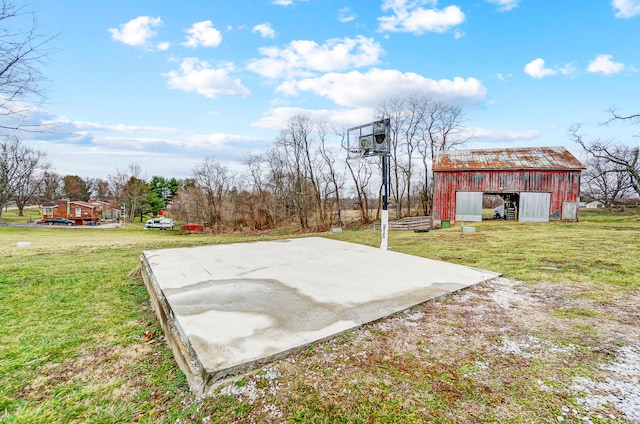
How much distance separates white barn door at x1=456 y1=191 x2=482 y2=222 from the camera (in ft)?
52.8

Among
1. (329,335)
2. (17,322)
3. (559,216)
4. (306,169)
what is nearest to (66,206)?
(306,169)

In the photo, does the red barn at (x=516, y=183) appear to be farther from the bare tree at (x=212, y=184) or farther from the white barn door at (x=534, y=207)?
the bare tree at (x=212, y=184)

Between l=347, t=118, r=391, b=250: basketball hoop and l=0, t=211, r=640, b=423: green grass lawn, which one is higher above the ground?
l=347, t=118, r=391, b=250: basketball hoop

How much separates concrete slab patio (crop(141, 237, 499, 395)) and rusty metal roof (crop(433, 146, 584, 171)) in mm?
13402

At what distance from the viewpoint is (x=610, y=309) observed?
2998 millimetres

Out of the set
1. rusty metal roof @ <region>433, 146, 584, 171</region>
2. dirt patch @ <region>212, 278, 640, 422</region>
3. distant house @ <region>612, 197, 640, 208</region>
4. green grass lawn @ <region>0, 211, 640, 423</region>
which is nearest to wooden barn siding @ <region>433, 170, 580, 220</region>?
rusty metal roof @ <region>433, 146, 584, 171</region>

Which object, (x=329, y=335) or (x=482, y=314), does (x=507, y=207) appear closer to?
(x=482, y=314)

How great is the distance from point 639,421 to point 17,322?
194 inches

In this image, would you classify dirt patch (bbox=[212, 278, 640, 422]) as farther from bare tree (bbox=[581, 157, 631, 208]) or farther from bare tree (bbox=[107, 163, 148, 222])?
bare tree (bbox=[107, 163, 148, 222])

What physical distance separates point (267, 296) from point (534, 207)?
17.6 m

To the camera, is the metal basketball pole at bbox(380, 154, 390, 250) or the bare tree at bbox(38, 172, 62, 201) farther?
the bare tree at bbox(38, 172, 62, 201)

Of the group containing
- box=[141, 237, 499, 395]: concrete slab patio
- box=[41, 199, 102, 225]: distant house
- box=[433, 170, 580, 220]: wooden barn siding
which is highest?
box=[433, 170, 580, 220]: wooden barn siding

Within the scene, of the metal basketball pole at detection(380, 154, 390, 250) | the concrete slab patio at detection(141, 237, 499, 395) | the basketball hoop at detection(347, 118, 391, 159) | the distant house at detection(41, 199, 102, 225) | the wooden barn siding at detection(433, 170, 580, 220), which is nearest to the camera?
the concrete slab patio at detection(141, 237, 499, 395)

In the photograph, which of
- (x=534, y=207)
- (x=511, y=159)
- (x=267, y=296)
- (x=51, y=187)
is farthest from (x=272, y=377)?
(x=51, y=187)
